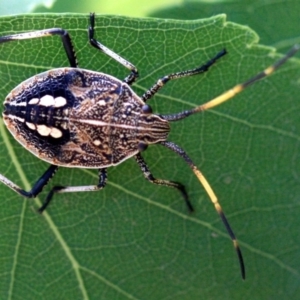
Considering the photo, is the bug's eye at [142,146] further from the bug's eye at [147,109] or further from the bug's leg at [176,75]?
the bug's leg at [176,75]

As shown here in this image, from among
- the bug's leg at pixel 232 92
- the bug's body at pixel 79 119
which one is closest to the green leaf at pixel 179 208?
the bug's body at pixel 79 119

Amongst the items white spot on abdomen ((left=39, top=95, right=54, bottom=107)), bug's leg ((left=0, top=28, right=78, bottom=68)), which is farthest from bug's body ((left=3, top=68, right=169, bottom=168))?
bug's leg ((left=0, top=28, right=78, bottom=68))

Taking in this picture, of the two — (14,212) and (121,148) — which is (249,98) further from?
(14,212)

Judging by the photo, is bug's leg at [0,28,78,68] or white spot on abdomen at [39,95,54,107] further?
white spot on abdomen at [39,95,54,107]

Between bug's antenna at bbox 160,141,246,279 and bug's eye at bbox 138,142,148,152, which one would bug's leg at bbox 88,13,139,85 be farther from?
bug's antenna at bbox 160,141,246,279

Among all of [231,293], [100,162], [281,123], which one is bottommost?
[231,293]

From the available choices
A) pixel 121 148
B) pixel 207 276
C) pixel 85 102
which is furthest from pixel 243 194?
pixel 85 102
